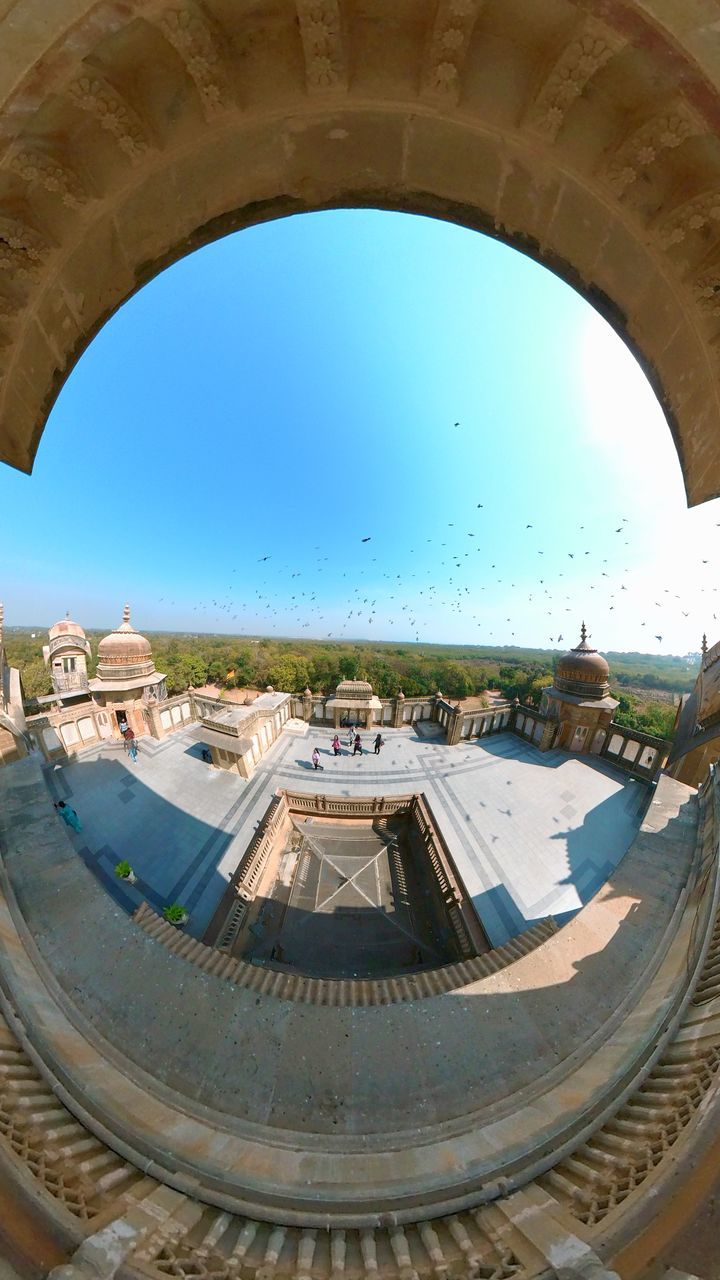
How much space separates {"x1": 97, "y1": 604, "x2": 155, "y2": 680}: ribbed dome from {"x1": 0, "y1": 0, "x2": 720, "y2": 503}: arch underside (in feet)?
54.7

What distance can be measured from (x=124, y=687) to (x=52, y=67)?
18.4 metres

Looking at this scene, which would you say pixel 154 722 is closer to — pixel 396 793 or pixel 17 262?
pixel 396 793

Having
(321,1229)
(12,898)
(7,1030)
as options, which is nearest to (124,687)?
(12,898)

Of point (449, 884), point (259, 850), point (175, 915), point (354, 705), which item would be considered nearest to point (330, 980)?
point (175, 915)

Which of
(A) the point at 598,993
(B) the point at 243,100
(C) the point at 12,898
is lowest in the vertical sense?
(A) the point at 598,993

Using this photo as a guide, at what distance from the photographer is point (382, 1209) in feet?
6.95

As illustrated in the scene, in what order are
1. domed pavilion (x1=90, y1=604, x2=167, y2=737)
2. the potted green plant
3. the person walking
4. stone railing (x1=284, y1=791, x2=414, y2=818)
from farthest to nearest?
1. domed pavilion (x1=90, y1=604, x2=167, y2=737)
2. stone railing (x1=284, y1=791, x2=414, y2=818)
3. the person walking
4. the potted green plant

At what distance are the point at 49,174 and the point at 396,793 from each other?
13842 mm

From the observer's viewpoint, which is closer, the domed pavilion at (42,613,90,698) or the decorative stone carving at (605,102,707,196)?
the decorative stone carving at (605,102,707,196)

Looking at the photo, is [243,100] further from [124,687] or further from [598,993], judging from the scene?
[124,687]

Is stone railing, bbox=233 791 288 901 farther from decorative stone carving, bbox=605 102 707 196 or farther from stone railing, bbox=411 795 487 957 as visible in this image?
decorative stone carving, bbox=605 102 707 196

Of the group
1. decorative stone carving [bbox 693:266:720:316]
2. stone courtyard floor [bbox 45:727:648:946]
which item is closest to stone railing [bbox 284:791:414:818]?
stone courtyard floor [bbox 45:727:648:946]

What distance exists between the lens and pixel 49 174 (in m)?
2.26

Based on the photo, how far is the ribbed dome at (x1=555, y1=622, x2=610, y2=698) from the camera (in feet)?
54.4
